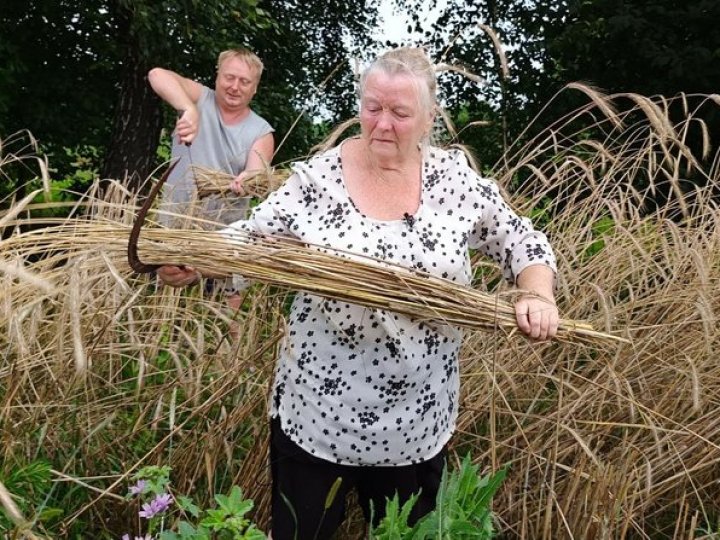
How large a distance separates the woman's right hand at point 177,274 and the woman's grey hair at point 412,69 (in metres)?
0.45

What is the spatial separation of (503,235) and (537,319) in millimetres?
251

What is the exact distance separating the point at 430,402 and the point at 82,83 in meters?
6.34

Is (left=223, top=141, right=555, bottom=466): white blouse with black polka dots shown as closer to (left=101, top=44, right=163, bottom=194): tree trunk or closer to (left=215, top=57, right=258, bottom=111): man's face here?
(left=215, top=57, right=258, bottom=111): man's face

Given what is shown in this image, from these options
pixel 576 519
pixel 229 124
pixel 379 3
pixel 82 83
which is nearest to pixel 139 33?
pixel 82 83

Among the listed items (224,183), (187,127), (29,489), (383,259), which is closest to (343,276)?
(383,259)

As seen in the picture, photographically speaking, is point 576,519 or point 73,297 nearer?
point 73,297

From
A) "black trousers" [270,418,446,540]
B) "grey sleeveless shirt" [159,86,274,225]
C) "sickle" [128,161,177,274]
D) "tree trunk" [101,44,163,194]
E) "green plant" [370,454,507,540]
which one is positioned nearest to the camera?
"green plant" [370,454,507,540]

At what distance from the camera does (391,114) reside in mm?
1832

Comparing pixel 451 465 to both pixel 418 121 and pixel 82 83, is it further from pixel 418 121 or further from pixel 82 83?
pixel 82 83

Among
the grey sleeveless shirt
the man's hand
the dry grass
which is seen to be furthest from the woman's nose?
the grey sleeveless shirt

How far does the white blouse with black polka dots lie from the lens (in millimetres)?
1856

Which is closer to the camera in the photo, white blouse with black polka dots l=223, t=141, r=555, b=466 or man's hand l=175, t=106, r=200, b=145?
white blouse with black polka dots l=223, t=141, r=555, b=466

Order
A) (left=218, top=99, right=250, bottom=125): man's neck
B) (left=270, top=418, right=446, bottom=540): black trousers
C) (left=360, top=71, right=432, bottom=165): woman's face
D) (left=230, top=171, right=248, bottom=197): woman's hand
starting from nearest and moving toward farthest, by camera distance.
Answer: (left=360, top=71, right=432, bottom=165): woman's face, (left=270, top=418, right=446, bottom=540): black trousers, (left=230, top=171, right=248, bottom=197): woman's hand, (left=218, top=99, right=250, bottom=125): man's neck

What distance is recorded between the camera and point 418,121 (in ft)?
6.09
